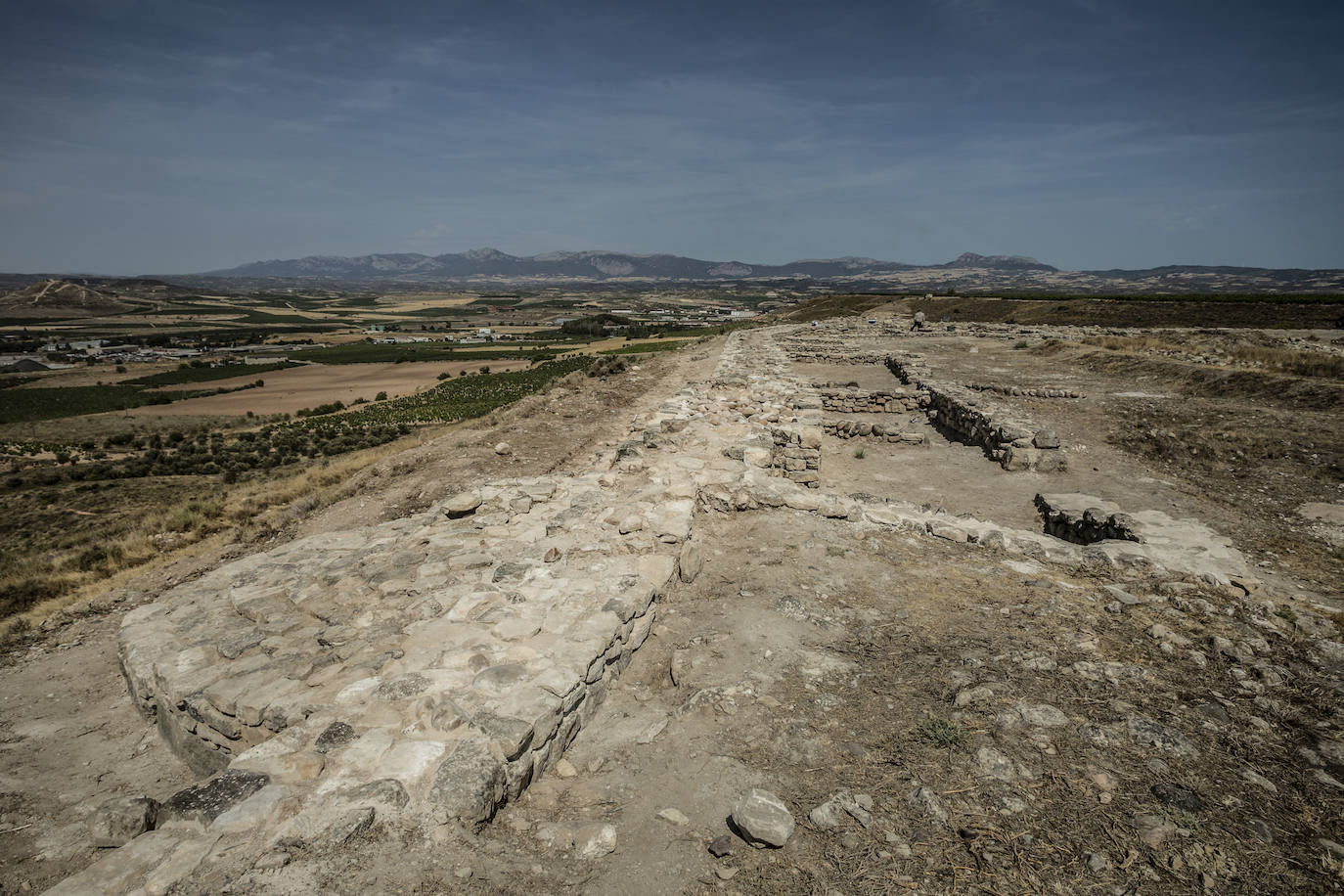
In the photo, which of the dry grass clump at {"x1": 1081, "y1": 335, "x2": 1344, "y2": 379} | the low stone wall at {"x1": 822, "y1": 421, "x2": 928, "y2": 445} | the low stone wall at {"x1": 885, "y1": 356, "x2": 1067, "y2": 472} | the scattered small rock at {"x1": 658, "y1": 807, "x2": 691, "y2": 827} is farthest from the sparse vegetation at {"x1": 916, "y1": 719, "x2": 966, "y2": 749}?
the dry grass clump at {"x1": 1081, "y1": 335, "x2": 1344, "y2": 379}

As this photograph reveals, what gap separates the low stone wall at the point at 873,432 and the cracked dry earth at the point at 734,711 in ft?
19.7

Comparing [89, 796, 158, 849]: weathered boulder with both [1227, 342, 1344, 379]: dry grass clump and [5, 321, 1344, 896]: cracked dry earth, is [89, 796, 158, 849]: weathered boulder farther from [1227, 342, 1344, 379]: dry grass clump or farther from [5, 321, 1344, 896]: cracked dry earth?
[1227, 342, 1344, 379]: dry grass clump

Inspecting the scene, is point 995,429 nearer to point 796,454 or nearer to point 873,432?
point 873,432

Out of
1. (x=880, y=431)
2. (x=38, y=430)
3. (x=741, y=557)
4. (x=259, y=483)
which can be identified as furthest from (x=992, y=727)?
(x=38, y=430)

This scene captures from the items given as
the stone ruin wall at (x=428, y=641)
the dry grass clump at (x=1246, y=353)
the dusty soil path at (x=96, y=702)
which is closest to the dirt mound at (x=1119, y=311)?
the dry grass clump at (x=1246, y=353)

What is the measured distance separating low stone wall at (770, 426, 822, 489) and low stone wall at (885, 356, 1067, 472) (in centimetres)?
346

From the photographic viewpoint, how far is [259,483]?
17781mm

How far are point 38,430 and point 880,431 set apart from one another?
4669 cm

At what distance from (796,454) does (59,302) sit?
218294 mm

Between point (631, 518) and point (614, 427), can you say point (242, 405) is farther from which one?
point (631, 518)

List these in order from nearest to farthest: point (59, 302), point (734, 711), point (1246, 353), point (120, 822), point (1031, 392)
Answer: point (120, 822), point (734, 711), point (1031, 392), point (1246, 353), point (59, 302)

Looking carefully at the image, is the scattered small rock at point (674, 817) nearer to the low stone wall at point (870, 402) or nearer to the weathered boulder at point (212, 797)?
the weathered boulder at point (212, 797)

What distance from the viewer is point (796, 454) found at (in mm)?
10406

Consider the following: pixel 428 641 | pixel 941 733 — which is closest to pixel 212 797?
pixel 428 641
